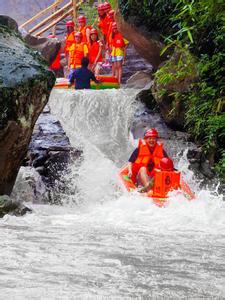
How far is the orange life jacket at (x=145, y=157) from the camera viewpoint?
781cm

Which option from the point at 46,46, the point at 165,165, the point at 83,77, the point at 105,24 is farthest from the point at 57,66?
the point at 165,165

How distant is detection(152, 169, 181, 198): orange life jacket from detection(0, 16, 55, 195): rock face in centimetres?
170

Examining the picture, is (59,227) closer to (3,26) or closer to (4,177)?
(4,177)

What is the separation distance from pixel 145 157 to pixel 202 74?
178 centimetres

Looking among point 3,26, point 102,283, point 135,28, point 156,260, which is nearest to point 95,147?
point 135,28

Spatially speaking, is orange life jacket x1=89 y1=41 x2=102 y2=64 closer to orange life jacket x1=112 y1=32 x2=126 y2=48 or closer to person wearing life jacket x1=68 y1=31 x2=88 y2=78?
person wearing life jacket x1=68 y1=31 x2=88 y2=78

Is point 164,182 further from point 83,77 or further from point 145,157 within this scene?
point 83,77

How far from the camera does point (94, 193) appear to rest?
8578mm

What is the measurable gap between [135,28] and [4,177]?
524cm

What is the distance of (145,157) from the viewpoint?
7.85 meters

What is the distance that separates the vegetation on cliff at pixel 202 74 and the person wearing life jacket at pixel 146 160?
2.63ft

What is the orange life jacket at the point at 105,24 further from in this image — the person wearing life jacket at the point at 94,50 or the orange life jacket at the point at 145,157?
the orange life jacket at the point at 145,157

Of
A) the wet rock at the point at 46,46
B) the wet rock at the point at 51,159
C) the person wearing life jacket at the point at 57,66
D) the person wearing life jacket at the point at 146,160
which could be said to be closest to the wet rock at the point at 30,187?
the wet rock at the point at 51,159

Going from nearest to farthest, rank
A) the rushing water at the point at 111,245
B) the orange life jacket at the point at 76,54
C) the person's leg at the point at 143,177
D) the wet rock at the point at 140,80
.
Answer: the rushing water at the point at 111,245
the person's leg at the point at 143,177
the wet rock at the point at 140,80
the orange life jacket at the point at 76,54
